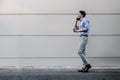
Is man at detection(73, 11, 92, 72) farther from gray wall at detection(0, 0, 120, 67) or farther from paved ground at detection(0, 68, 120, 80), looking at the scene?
gray wall at detection(0, 0, 120, 67)

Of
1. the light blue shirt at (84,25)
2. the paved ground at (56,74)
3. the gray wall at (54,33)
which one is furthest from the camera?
the gray wall at (54,33)

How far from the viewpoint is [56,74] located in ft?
45.5

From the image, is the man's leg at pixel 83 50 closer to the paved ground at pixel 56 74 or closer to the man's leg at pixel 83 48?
the man's leg at pixel 83 48

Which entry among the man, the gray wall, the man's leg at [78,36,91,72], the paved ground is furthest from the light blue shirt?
the paved ground

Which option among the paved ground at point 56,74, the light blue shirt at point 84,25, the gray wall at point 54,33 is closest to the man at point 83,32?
the light blue shirt at point 84,25

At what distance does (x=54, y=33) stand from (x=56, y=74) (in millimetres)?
1663

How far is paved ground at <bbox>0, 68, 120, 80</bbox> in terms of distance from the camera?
1314 centimetres

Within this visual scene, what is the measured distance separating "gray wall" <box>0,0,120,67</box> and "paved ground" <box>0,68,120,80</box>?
0.29 metres

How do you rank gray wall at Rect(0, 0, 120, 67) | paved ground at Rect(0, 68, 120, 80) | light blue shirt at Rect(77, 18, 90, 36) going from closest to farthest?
paved ground at Rect(0, 68, 120, 80)
light blue shirt at Rect(77, 18, 90, 36)
gray wall at Rect(0, 0, 120, 67)

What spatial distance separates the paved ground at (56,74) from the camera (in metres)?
13.1

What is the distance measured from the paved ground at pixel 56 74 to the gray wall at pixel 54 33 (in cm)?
29

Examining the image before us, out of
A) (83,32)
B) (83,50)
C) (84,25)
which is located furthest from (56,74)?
(84,25)

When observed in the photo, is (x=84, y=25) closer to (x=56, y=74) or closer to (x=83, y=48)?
(x=83, y=48)

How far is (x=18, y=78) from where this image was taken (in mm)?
13148
